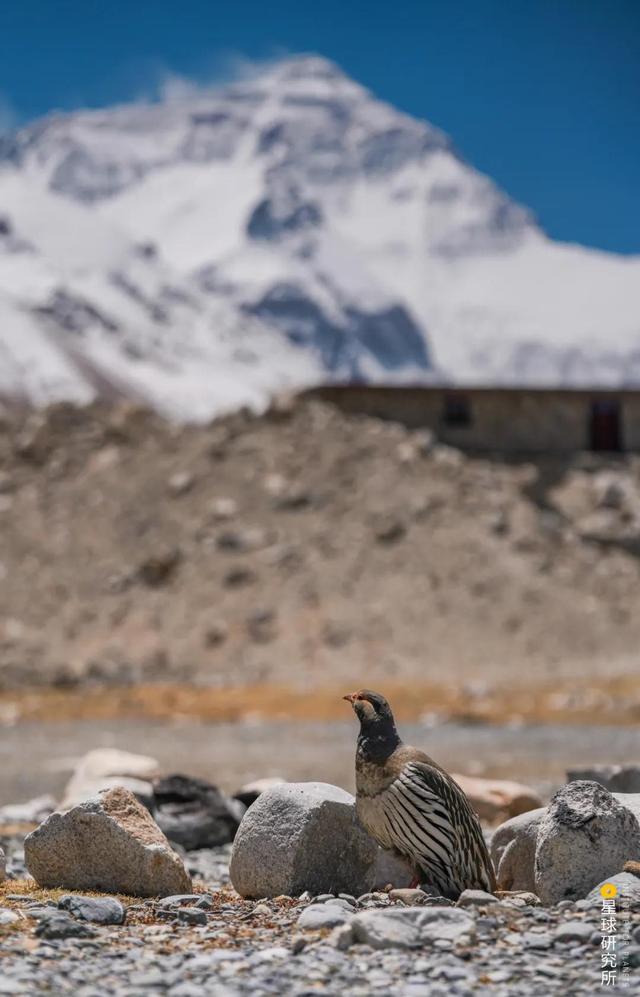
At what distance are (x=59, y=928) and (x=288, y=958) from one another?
130 cm

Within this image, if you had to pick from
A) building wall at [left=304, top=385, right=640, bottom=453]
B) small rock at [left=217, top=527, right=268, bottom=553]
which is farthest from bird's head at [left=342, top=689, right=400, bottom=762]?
building wall at [left=304, top=385, right=640, bottom=453]

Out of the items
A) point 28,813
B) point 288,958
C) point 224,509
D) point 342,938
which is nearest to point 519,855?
point 342,938

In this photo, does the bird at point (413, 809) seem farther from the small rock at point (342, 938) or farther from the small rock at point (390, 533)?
the small rock at point (390, 533)

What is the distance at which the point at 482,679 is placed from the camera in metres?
37.0

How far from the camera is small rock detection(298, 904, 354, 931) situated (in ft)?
25.8

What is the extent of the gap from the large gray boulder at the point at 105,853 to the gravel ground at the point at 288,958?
0.97m

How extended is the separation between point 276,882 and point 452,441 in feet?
132

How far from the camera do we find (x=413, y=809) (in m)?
8.49

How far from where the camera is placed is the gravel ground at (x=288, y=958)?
6.62 meters

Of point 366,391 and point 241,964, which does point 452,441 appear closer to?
point 366,391

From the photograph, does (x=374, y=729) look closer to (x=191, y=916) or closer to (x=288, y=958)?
(x=191, y=916)

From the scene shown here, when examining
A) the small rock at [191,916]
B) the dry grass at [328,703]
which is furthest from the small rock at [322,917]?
the dry grass at [328,703]

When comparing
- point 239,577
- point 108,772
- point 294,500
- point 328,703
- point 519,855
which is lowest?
point 519,855

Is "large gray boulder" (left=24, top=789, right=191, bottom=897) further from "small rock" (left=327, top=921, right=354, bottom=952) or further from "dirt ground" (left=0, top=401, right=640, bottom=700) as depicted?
"dirt ground" (left=0, top=401, right=640, bottom=700)
